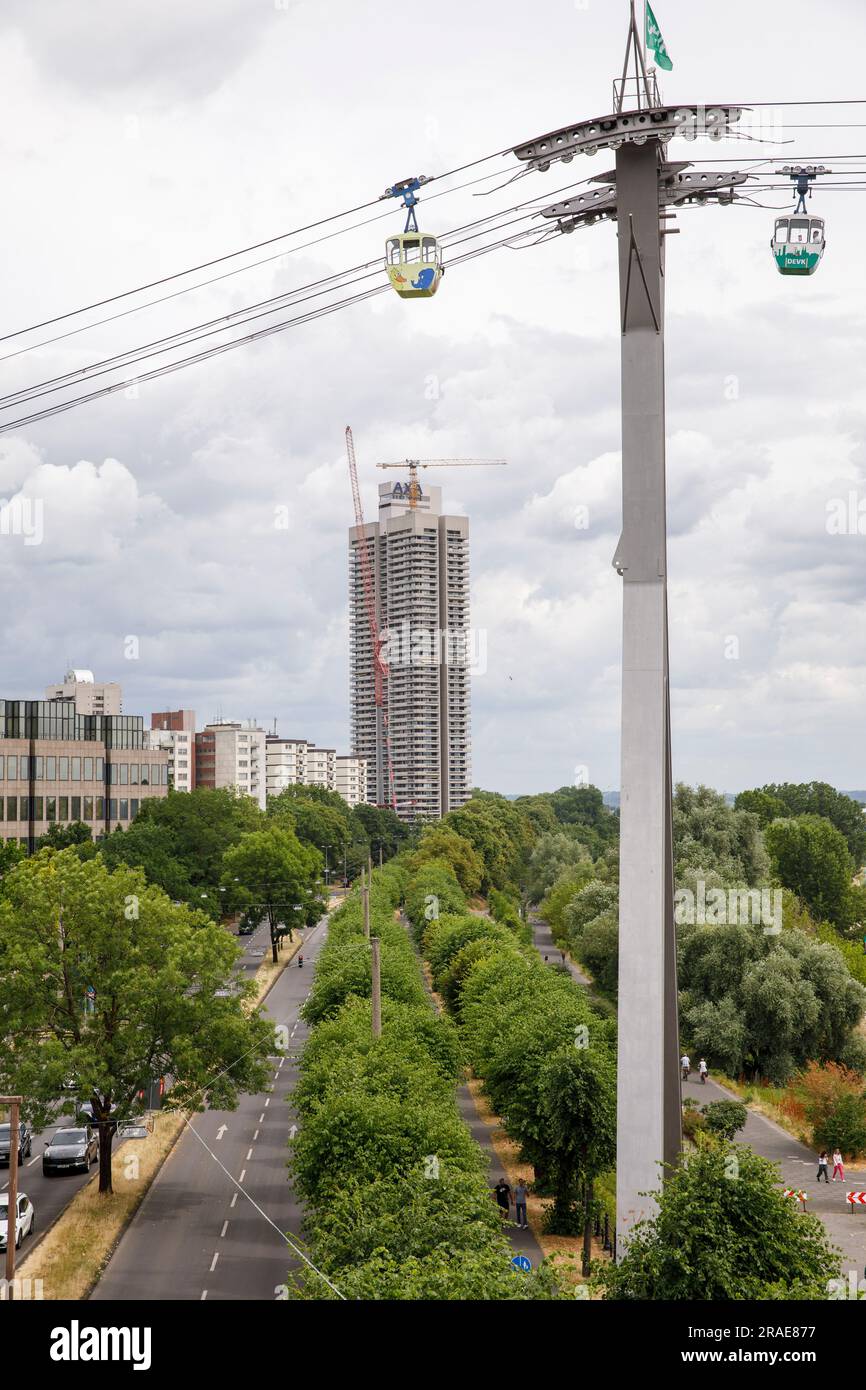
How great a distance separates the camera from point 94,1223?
105ft

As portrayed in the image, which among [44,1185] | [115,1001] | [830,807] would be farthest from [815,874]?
[115,1001]

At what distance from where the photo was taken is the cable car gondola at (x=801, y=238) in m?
21.0

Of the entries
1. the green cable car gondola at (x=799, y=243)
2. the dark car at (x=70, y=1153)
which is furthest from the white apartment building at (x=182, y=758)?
the green cable car gondola at (x=799, y=243)

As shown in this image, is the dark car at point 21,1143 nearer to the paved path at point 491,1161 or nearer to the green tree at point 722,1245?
the paved path at point 491,1161

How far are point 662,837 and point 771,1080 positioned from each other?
31860 mm

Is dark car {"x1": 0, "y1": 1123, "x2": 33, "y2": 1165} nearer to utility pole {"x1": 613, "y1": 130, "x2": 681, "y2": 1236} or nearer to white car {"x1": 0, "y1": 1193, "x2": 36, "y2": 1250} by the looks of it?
white car {"x1": 0, "y1": 1193, "x2": 36, "y2": 1250}

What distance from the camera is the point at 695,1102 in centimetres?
4253

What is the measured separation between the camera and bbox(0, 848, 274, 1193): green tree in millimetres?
33438

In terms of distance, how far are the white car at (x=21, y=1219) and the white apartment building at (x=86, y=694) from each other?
94.2 metres

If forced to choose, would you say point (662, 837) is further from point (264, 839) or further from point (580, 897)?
point (264, 839)

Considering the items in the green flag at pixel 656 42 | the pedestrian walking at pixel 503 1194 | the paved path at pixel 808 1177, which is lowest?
the paved path at pixel 808 1177

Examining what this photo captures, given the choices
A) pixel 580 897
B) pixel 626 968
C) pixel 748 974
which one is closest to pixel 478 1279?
pixel 626 968

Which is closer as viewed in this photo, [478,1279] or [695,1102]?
[478,1279]
